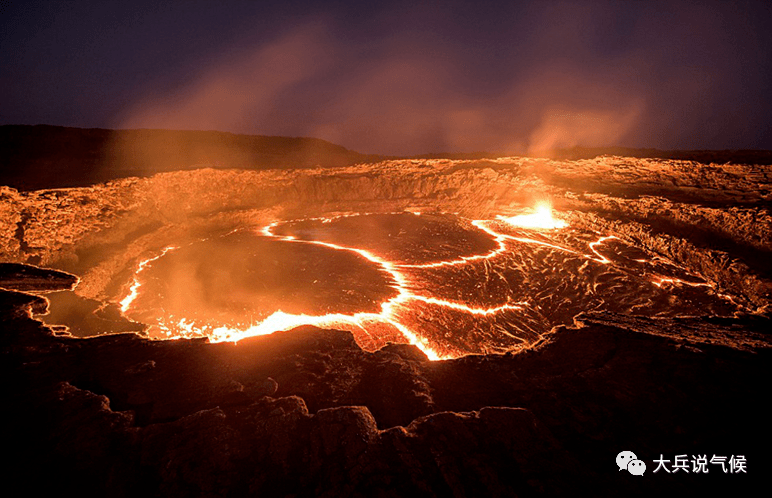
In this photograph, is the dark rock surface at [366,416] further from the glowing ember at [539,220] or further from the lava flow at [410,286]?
the glowing ember at [539,220]

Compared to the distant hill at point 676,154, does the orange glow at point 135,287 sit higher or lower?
lower

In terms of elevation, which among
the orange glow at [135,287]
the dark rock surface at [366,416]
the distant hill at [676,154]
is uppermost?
the distant hill at [676,154]

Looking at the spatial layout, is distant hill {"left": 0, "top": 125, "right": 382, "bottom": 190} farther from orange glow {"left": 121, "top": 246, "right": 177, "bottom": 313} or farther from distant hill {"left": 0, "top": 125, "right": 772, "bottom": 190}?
orange glow {"left": 121, "top": 246, "right": 177, "bottom": 313}

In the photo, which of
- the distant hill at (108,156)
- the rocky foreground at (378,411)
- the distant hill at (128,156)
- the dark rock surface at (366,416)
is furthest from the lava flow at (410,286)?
the distant hill at (108,156)

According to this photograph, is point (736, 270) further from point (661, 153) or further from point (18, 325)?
point (18, 325)

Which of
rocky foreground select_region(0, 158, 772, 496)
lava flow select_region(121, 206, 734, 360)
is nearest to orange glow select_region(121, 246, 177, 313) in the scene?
lava flow select_region(121, 206, 734, 360)

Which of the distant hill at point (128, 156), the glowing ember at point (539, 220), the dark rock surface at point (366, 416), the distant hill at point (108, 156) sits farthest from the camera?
A: the glowing ember at point (539, 220)

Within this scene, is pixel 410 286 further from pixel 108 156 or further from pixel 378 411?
pixel 108 156
